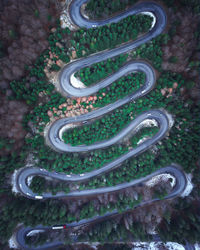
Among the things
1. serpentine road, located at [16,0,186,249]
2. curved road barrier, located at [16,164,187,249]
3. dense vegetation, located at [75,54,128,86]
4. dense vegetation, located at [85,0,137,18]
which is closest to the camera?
dense vegetation, located at [85,0,137,18]

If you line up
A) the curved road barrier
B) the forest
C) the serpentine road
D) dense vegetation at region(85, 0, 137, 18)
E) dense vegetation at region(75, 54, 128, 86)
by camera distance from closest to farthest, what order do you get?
dense vegetation at region(85, 0, 137, 18), the forest, the serpentine road, dense vegetation at region(75, 54, 128, 86), the curved road barrier

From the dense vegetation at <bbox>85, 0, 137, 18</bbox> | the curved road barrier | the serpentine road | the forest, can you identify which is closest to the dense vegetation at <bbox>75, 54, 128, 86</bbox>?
the forest

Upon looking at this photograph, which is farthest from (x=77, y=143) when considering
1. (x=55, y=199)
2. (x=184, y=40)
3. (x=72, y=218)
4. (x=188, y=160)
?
(x=184, y=40)

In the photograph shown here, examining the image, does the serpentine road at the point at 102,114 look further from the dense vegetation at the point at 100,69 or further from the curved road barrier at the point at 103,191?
the dense vegetation at the point at 100,69

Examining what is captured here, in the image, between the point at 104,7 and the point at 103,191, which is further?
→ the point at 103,191

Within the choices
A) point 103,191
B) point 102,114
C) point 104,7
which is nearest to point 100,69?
point 102,114

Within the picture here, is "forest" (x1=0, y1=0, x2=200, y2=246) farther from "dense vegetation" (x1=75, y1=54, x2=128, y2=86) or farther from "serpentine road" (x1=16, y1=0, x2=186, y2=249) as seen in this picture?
"serpentine road" (x1=16, y1=0, x2=186, y2=249)

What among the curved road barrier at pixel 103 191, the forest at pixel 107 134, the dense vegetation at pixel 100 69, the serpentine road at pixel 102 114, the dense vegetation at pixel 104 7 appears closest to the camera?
the dense vegetation at pixel 104 7

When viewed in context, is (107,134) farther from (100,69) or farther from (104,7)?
(104,7)

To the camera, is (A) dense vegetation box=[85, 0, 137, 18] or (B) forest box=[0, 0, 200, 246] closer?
(A) dense vegetation box=[85, 0, 137, 18]

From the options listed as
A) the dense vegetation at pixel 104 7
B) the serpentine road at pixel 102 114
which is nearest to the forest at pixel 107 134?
the dense vegetation at pixel 104 7
